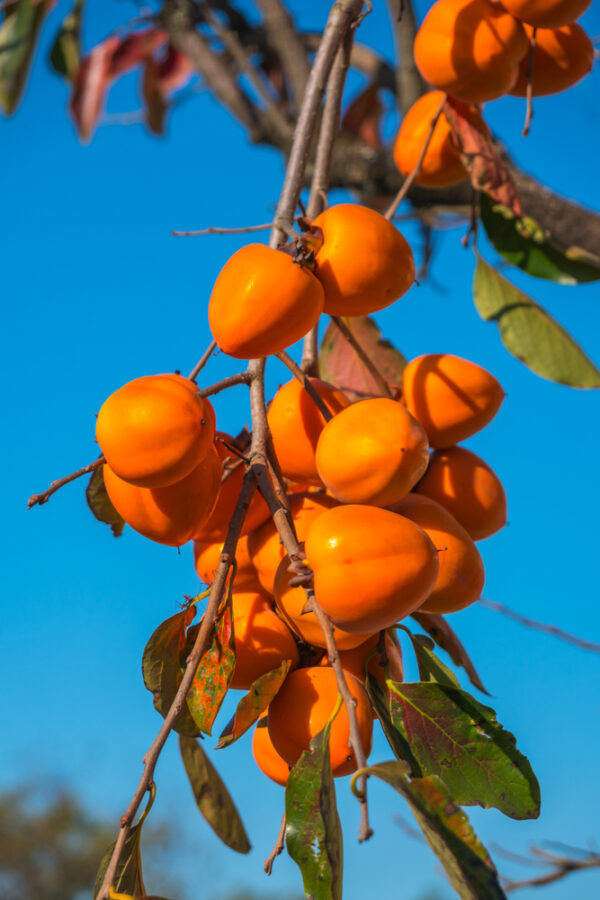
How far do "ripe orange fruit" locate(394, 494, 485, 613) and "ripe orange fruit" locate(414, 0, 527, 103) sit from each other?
1.52ft

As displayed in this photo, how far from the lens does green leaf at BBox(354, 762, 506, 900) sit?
1.58ft

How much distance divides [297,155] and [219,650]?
43 cm

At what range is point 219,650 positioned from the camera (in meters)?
0.62

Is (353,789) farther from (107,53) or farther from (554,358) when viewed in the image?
(107,53)

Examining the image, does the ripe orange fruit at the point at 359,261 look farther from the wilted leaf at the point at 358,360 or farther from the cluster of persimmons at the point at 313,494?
the wilted leaf at the point at 358,360

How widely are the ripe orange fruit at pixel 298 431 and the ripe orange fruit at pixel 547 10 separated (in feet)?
1.45

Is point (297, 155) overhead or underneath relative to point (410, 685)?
overhead

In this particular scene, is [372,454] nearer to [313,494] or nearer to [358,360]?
[313,494]

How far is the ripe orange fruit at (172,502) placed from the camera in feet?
2.15

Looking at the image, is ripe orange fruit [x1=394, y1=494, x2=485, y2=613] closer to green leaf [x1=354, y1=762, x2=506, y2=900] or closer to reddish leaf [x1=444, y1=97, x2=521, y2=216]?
green leaf [x1=354, y1=762, x2=506, y2=900]

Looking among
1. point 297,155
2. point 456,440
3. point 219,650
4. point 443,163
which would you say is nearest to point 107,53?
point 443,163

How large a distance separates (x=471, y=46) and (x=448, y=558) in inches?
20.8

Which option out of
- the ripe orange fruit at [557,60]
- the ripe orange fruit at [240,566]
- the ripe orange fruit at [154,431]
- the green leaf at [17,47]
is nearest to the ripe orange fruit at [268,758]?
the ripe orange fruit at [240,566]

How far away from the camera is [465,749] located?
63 cm
